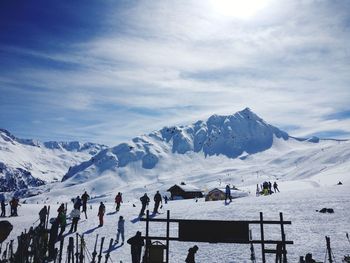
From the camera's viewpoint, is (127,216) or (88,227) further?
(127,216)

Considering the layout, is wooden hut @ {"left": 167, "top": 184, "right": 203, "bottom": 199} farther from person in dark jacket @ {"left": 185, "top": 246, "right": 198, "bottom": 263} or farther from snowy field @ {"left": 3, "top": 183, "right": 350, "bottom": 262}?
person in dark jacket @ {"left": 185, "top": 246, "right": 198, "bottom": 263}

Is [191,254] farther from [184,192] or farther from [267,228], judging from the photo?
[184,192]

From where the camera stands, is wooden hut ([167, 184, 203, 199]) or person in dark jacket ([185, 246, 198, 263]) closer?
person in dark jacket ([185, 246, 198, 263])

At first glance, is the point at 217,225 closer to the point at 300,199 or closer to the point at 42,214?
the point at 42,214

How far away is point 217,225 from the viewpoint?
17062 millimetres

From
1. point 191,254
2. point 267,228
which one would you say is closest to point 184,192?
point 267,228

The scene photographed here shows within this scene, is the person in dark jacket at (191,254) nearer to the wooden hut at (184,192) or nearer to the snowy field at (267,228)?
the snowy field at (267,228)

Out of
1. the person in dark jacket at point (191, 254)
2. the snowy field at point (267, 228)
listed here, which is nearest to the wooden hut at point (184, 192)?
the snowy field at point (267, 228)

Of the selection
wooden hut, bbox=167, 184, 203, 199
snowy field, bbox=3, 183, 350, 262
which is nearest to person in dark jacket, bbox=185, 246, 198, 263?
snowy field, bbox=3, 183, 350, 262

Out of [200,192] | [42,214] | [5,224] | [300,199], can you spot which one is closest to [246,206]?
[300,199]

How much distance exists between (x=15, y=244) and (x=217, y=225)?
62.7 ft

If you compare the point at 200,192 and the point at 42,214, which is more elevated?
the point at 200,192

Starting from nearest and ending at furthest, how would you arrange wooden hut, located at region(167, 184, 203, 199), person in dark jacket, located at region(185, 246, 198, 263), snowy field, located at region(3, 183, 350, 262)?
person in dark jacket, located at region(185, 246, 198, 263) → snowy field, located at region(3, 183, 350, 262) → wooden hut, located at region(167, 184, 203, 199)

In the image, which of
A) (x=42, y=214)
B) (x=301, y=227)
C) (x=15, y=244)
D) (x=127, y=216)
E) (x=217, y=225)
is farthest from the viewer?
(x=127, y=216)
